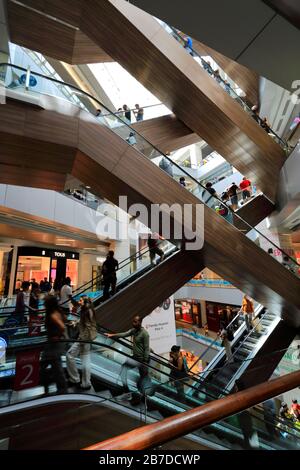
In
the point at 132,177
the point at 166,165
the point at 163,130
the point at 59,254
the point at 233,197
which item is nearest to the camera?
the point at 132,177

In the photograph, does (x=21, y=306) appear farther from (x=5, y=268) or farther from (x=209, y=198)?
(x=5, y=268)

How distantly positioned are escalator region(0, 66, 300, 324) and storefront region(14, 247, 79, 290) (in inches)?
392

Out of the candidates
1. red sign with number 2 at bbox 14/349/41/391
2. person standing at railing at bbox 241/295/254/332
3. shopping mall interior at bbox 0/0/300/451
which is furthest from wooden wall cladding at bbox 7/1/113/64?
person standing at railing at bbox 241/295/254/332

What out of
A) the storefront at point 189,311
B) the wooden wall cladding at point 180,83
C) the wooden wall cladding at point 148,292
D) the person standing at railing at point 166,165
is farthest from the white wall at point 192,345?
the person standing at railing at point 166,165

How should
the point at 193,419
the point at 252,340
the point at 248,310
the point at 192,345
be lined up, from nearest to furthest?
the point at 193,419 < the point at 252,340 < the point at 248,310 < the point at 192,345

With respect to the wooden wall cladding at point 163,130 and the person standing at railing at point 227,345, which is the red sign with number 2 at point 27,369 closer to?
the person standing at railing at point 227,345

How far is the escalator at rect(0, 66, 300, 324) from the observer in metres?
4.82

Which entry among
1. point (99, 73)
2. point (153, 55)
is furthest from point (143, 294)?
point (99, 73)

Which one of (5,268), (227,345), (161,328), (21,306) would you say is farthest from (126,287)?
(5,268)

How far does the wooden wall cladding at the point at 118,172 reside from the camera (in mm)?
4750

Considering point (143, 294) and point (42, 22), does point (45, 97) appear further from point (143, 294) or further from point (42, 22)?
point (143, 294)

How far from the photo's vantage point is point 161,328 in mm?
11453

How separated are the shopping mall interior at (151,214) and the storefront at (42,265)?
2.60 meters

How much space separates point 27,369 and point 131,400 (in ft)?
6.50
